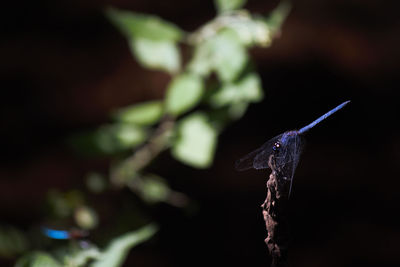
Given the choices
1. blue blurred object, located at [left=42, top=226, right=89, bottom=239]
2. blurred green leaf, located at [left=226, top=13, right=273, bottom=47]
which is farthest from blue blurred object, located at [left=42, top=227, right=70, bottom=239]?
blurred green leaf, located at [left=226, top=13, right=273, bottom=47]

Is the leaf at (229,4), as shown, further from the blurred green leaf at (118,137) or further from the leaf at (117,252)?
the leaf at (117,252)

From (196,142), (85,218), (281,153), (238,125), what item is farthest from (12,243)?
(238,125)

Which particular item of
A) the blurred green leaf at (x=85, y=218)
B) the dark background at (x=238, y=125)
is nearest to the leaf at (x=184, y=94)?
the blurred green leaf at (x=85, y=218)

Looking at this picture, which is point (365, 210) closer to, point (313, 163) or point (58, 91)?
point (313, 163)

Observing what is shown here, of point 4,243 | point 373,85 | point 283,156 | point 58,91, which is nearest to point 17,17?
point 58,91

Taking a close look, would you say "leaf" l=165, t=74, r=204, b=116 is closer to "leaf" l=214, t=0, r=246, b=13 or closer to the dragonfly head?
"leaf" l=214, t=0, r=246, b=13

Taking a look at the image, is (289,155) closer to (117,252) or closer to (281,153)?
(281,153)
